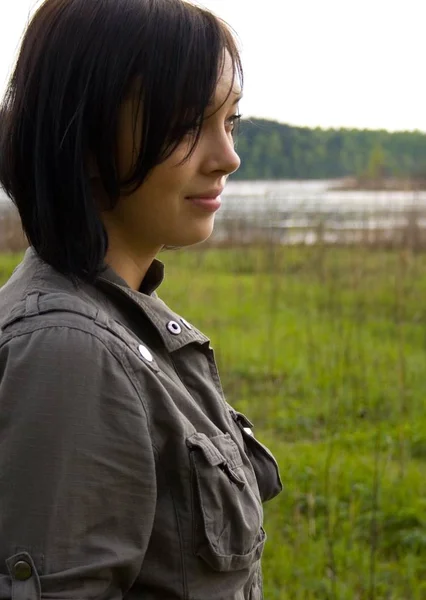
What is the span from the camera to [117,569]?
1.03 meters

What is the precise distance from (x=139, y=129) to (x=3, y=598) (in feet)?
1.98

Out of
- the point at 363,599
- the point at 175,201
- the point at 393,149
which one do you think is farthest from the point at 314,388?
the point at 393,149

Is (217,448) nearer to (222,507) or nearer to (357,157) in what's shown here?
(222,507)

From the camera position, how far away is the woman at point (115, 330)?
100 cm

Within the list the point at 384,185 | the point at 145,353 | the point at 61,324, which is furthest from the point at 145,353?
the point at 384,185

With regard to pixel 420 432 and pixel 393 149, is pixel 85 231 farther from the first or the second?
pixel 393 149

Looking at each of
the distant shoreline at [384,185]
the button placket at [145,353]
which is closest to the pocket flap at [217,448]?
the button placket at [145,353]

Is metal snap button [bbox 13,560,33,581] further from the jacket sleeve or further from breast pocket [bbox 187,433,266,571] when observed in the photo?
breast pocket [bbox 187,433,266,571]

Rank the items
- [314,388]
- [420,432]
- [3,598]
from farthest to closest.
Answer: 1. [314,388]
2. [420,432]
3. [3,598]

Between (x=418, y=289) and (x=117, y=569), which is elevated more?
(x=117, y=569)

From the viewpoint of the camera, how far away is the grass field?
119 inches

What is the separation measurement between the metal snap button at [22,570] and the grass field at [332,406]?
66.9 inches

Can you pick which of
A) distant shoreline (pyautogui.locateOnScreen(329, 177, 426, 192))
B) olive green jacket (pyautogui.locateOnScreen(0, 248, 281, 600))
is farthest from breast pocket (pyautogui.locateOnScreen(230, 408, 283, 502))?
distant shoreline (pyautogui.locateOnScreen(329, 177, 426, 192))

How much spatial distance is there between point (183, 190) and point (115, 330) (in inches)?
9.9
